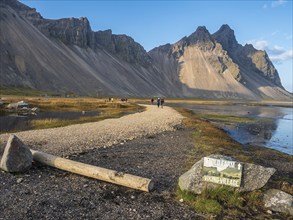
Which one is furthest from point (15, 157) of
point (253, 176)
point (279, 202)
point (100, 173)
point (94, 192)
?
point (279, 202)

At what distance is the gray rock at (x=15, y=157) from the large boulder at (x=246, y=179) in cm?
810

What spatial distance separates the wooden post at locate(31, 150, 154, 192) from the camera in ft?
47.9

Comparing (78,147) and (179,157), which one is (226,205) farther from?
(78,147)

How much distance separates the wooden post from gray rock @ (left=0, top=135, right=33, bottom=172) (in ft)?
4.02

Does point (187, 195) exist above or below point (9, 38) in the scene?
below

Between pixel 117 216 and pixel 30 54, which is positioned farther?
pixel 30 54

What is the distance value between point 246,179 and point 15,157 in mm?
11203

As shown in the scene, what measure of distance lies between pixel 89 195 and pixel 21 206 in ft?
9.18

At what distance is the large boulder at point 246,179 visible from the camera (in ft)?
45.2

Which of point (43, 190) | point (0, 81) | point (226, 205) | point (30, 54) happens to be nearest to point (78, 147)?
point (43, 190)

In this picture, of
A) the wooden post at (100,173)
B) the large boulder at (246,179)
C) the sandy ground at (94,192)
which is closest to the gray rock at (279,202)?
the large boulder at (246,179)

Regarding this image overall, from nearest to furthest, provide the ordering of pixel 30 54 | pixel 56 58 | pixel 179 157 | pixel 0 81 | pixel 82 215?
pixel 82 215, pixel 179 157, pixel 0 81, pixel 30 54, pixel 56 58

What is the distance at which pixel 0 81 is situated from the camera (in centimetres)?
14625

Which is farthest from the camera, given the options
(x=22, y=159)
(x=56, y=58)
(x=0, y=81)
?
(x=56, y=58)
